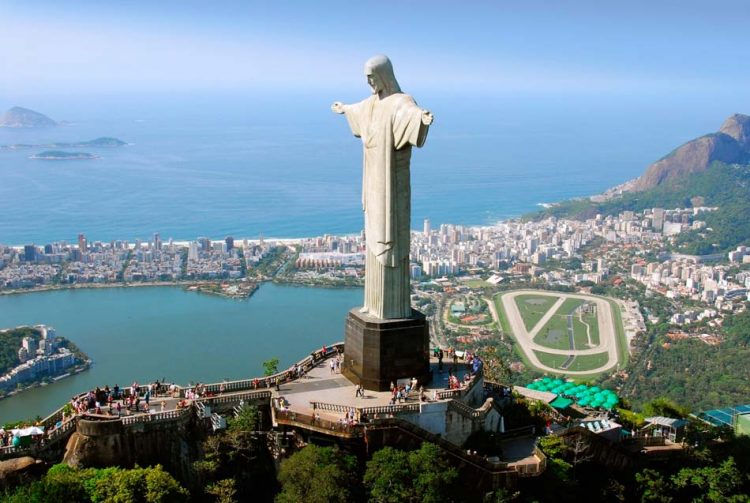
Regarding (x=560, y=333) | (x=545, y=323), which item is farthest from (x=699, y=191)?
(x=560, y=333)

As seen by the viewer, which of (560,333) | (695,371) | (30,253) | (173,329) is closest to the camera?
(695,371)

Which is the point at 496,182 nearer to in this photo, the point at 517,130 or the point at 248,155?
the point at 248,155

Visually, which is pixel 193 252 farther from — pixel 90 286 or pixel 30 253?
pixel 30 253

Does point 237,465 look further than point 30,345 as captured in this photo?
No

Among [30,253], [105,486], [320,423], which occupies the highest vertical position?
[30,253]

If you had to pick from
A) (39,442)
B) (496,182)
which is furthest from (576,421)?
(496,182)

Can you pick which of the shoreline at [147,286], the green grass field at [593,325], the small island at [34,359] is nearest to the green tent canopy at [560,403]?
the small island at [34,359]
